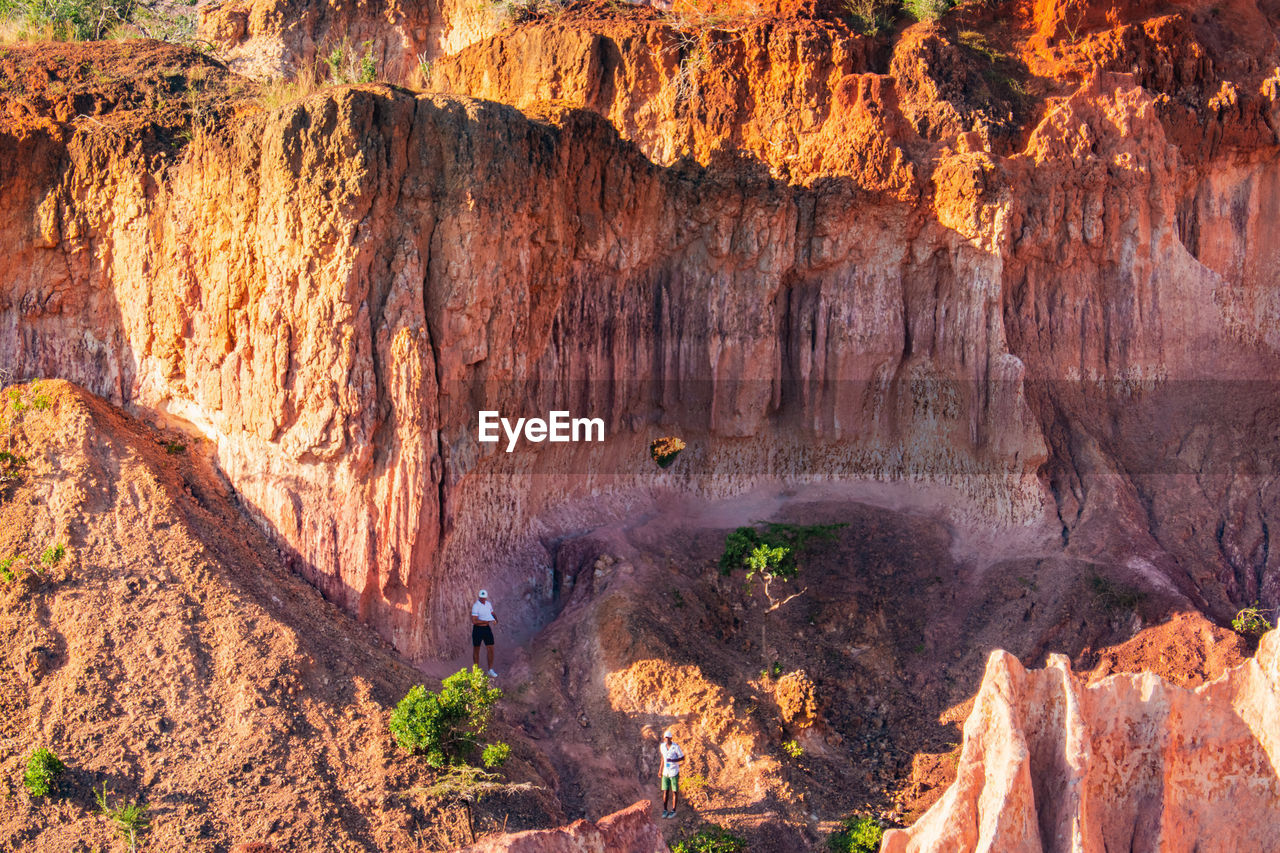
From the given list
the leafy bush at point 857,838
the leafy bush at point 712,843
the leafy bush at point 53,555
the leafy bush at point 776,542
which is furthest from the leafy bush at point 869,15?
the leafy bush at point 53,555

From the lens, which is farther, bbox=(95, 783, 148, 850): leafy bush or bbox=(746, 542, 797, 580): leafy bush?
bbox=(746, 542, 797, 580): leafy bush

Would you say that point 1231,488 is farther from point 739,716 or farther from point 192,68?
point 192,68

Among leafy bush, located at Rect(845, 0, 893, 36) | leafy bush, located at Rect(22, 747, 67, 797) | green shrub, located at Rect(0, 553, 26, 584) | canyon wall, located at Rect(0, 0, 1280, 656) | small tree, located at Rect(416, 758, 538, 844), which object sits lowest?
small tree, located at Rect(416, 758, 538, 844)

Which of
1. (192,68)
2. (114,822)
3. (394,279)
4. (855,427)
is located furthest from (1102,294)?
(114,822)

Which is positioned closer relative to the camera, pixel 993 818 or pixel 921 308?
pixel 993 818

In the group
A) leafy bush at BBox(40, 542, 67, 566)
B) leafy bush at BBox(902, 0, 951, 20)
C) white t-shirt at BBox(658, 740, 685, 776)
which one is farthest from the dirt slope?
leafy bush at BBox(902, 0, 951, 20)

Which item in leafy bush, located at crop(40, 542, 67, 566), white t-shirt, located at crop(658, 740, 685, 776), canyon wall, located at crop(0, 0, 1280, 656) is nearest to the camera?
leafy bush, located at crop(40, 542, 67, 566)

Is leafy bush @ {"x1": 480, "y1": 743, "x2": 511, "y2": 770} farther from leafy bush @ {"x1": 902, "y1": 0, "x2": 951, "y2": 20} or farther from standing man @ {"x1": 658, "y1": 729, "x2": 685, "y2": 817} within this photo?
leafy bush @ {"x1": 902, "y1": 0, "x2": 951, "y2": 20}
